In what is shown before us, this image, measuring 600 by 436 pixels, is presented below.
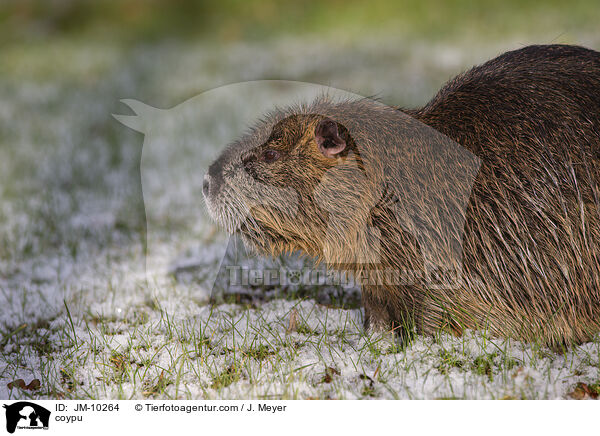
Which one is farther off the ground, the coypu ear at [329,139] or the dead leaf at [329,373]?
the coypu ear at [329,139]

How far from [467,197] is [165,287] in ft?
5.56

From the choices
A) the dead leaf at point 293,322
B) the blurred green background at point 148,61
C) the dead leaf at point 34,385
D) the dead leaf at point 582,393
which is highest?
the blurred green background at point 148,61

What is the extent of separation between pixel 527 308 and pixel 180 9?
455cm

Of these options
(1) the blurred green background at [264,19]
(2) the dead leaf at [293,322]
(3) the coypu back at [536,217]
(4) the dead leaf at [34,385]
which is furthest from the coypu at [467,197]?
(1) the blurred green background at [264,19]

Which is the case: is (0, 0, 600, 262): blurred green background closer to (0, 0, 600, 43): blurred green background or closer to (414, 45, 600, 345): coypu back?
(0, 0, 600, 43): blurred green background

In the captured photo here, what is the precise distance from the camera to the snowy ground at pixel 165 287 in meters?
2.16

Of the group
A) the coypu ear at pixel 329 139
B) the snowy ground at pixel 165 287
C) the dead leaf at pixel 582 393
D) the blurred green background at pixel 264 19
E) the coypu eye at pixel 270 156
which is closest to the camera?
the dead leaf at pixel 582 393

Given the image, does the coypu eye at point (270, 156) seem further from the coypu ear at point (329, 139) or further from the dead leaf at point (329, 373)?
the dead leaf at point (329, 373)

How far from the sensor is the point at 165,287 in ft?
10.4

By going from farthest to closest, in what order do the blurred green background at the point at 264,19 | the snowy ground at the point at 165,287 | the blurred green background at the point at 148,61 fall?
the blurred green background at the point at 264,19
the blurred green background at the point at 148,61
the snowy ground at the point at 165,287

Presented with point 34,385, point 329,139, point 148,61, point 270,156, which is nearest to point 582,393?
point 329,139

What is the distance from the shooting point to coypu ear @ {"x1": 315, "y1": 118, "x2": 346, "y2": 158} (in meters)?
2.33
